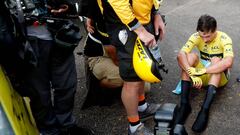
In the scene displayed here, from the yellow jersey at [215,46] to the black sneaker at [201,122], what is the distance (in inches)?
26.2

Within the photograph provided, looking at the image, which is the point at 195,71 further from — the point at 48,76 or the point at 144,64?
the point at 48,76

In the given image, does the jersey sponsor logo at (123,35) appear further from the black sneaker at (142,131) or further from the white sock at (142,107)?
the white sock at (142,107)

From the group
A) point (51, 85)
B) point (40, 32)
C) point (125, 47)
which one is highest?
point (40, 32)

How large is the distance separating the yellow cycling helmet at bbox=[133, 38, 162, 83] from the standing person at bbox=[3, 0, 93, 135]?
53cm

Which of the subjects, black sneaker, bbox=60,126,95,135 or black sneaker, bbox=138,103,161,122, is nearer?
black sneaker, bbox=60,126,95,135

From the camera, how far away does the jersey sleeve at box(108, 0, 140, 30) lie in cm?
273

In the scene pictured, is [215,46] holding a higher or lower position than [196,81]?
higher

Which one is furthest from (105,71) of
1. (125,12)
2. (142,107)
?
(125,12)

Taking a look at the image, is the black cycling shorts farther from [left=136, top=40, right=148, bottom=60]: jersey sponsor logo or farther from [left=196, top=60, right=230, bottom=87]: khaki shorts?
[left=196, top=60, right=230, bottom=87]: khaki shorts

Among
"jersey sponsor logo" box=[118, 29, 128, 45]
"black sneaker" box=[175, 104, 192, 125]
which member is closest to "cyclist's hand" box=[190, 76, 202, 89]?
"black sneaker" box=[175, 104, 192, 125]

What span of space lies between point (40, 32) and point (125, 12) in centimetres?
65

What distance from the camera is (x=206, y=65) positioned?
12.6 ft

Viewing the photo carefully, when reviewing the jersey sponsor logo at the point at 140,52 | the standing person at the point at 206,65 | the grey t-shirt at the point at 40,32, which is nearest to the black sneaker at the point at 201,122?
the standing person at the point at 206,65

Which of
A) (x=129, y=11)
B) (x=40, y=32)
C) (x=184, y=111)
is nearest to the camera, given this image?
(x=40, y=32)
